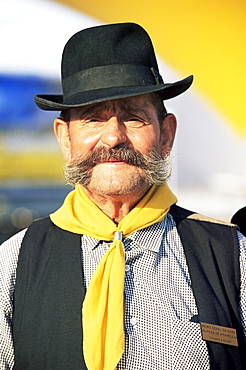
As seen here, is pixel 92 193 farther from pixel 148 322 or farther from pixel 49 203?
pixel 49 203

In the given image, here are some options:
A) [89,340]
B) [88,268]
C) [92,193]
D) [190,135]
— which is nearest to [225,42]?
[190,135]

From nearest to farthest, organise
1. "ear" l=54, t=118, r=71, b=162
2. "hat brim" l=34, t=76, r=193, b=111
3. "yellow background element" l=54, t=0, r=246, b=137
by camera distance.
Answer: "hat brim" l=34, t=76, r=193, b=111 < "ear" l=54, t=118, r=71, b=162 < "yellow background element" l=54, t=0, r=246, b=137

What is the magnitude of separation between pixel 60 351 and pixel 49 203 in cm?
135

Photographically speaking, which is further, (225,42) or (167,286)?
(225,42)

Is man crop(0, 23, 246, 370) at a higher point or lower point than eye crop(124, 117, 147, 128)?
lower

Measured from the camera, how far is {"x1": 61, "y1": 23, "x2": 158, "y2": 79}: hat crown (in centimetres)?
193

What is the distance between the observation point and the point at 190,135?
322 cm

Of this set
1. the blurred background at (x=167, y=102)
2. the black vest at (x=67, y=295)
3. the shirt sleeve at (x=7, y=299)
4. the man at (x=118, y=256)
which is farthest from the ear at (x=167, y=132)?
the blurred background at (x=167, y=102)

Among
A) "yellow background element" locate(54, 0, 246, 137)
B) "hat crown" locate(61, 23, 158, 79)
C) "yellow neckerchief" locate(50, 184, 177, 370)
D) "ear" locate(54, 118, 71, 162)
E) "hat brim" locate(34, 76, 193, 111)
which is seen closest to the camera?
"yellow neckerchief" locate(50, 184, 177, 370)

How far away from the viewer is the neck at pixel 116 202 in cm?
197

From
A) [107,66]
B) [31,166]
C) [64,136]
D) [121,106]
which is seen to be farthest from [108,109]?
[31,166]

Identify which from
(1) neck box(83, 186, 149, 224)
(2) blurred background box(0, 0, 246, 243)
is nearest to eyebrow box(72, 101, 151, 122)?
(1) neck box(83, 186, 149, 224)

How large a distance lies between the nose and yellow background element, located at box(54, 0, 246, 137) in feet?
4.45

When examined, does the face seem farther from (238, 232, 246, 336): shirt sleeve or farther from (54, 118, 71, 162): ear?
(238, 232, 246, 336): shirt sleeve
